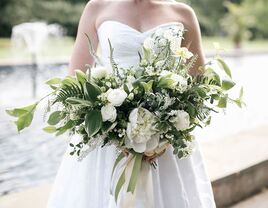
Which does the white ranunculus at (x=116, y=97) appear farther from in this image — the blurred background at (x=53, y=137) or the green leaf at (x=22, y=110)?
the blurred background at (x=53, y=137)

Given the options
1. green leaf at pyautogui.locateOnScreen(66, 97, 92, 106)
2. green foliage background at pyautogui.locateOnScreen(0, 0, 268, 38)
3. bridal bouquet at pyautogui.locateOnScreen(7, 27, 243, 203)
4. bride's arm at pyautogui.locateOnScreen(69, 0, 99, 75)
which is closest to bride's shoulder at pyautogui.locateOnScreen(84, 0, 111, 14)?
bride's arm at pyautogui.locateOnScreen(69, 0, 99, 75)

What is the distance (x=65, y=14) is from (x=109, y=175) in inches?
715

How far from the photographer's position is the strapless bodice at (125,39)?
205 centimetres

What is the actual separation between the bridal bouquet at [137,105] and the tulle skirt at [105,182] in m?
0.34

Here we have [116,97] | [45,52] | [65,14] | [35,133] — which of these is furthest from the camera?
[65,14]

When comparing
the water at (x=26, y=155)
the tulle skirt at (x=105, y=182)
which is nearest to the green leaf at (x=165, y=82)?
the tulle skirt at (x=105, y=182)

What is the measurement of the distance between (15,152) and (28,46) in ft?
29.7

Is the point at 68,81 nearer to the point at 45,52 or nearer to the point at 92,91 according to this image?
the point at 92,91

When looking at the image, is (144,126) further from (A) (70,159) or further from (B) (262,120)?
(B) (262,120)

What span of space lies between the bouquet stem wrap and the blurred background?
0.52 metres

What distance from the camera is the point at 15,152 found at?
4965mm

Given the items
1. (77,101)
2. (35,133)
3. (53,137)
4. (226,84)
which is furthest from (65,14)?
(77,101)

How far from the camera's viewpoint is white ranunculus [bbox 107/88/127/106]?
5.22 ft

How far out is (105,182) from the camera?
210 centimetres
